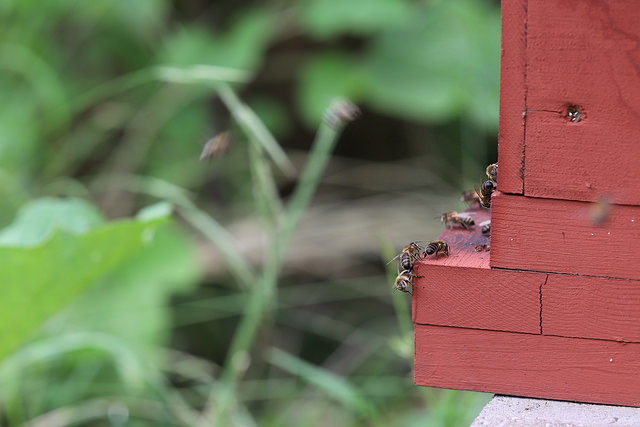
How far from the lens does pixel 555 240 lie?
3.92 ft

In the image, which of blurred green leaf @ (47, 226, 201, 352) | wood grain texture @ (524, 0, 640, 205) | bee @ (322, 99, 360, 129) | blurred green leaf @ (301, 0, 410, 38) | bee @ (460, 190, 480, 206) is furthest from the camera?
blurred green leaf @ (301, 0, 410, 38)

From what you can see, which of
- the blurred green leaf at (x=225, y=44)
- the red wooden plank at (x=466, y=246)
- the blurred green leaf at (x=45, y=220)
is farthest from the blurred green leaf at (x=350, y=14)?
the red wooden plank at (x=466, y=246)

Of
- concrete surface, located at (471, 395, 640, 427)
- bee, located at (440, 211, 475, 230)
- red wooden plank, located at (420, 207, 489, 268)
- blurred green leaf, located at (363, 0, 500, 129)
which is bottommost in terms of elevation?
concrete surface, located at (471, 395, 640, 427)

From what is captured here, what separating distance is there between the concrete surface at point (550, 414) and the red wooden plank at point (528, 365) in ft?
0.04

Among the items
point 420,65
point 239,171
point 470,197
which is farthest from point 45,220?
point 420,65

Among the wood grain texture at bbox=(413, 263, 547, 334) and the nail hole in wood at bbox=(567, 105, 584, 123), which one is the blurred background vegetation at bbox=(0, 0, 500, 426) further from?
the nail hole in wood at bbox=(567, 105, 584, 123)

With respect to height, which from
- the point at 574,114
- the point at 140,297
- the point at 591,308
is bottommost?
the point at 140,297

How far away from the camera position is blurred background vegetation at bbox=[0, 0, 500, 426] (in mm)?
2951

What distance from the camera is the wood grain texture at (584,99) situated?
1.10 meters

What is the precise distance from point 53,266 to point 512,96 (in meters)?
1.32

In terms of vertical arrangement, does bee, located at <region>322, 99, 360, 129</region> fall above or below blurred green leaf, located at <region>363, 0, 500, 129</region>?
below

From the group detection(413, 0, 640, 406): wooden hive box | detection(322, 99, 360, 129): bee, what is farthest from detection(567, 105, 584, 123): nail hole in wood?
detection(322, 99, 360, 129): bee

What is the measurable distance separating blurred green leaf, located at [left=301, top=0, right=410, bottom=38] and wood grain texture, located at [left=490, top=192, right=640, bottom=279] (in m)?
2.50

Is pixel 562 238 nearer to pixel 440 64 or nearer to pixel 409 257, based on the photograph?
pixel 409 257
